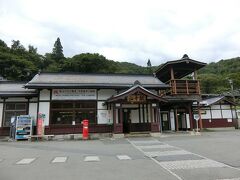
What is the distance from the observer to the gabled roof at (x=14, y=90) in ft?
48.7

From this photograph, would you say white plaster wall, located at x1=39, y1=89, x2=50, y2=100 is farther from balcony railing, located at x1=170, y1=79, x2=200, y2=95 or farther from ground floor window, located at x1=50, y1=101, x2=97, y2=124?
balcony railing, located at x1=170, y1=79, x2=200, y2=95

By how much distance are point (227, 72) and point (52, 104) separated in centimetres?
5094

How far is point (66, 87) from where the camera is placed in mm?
15172

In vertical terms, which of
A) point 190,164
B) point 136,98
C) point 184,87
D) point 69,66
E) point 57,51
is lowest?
point 190,164

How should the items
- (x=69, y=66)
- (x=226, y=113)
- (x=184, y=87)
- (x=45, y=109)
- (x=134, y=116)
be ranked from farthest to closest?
1. (x=69, y=66)
2. (x=226, y=113)
3. (x=184, y=87)
4. (x=134, y=116)
5. (x=45, y=109)

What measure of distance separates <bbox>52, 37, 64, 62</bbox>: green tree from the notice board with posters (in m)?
39.5

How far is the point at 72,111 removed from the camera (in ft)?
50.5

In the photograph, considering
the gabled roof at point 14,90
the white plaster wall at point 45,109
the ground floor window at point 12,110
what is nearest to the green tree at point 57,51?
the gabled roof at point 14,90

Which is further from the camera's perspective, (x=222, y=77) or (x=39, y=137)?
(x=222, y=77)

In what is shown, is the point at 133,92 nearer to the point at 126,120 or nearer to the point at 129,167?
the point at 126,120

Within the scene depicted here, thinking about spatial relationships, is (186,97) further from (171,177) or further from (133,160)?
(171,177)

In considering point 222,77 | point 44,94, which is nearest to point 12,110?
point 44,94

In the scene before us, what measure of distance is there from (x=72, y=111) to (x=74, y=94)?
1.31m

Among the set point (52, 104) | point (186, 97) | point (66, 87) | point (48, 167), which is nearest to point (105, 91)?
point (66, 87)
